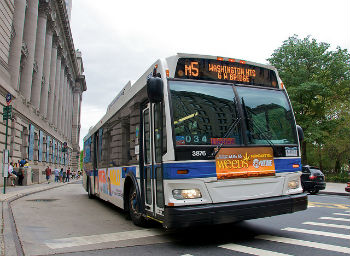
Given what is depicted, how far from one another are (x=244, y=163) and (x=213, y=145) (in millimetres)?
685

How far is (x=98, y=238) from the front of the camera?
260 inches

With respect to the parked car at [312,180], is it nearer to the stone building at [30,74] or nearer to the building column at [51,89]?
the stone building at [30,74]

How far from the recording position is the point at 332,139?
35.2 m

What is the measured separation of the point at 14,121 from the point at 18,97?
7.78ft

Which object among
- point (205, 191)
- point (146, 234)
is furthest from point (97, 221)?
point (205, 191)

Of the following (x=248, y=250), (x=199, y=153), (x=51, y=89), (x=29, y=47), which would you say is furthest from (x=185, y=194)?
(x=51, y=89)

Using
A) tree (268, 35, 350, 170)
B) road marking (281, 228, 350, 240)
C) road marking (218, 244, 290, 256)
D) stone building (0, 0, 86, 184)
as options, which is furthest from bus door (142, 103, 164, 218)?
tree (268, 35, 350, 170)

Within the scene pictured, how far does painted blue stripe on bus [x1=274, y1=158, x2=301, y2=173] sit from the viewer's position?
616 centimetres

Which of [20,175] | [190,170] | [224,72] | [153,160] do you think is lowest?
[20,175]

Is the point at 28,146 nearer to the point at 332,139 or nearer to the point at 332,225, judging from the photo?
the point at 332,225

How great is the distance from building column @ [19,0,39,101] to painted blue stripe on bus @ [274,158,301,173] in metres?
29.4

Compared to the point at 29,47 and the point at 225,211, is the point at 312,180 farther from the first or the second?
the point at 29,47

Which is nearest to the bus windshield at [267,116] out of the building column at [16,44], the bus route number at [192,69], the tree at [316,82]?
the bus route number at [192,69]

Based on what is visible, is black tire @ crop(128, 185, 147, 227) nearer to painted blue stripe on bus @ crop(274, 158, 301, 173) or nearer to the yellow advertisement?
the yellow advertisement
